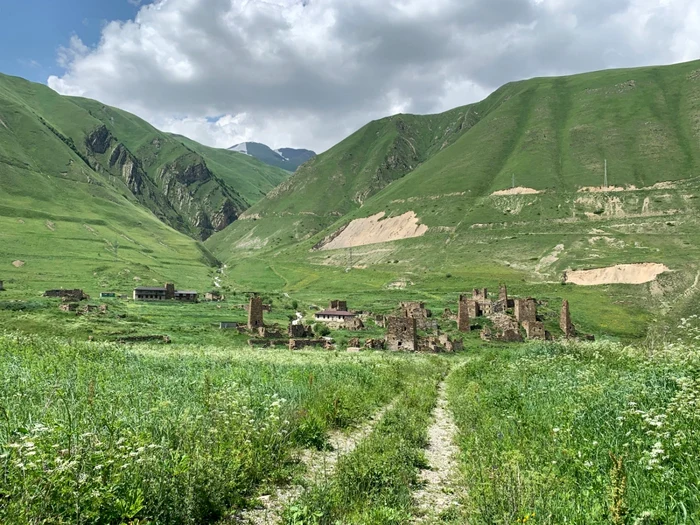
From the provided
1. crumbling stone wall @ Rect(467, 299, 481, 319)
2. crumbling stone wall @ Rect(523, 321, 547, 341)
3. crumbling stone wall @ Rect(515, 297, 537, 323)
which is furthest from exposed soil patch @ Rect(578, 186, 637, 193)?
crumbling stone wall @ Rect(523, 321, 547, 341)

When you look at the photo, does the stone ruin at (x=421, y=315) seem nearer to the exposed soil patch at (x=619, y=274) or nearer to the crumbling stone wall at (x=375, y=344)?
the crumbling stone wall at (x=375, y=344)

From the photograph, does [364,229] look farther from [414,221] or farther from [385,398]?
[385,398]

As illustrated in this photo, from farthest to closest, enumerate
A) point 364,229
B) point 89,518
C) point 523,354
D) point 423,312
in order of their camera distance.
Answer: point 364,229
point 423,312
point 523,354
point 89,518

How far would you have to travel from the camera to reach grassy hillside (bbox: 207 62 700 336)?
281 ft

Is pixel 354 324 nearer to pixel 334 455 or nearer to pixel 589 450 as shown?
pixel 334 455

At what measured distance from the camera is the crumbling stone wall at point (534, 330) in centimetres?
5891

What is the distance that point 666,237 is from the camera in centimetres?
10412

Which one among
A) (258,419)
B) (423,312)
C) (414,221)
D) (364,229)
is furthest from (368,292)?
(258,419)

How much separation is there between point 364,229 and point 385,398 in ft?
535

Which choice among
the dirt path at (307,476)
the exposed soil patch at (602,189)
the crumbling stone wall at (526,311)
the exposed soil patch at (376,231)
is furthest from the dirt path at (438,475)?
the exposed soil patch at (602,189)

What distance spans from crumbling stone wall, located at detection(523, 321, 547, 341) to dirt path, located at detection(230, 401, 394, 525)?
53.5 m

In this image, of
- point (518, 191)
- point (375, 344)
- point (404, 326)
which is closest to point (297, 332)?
point (375, 344)

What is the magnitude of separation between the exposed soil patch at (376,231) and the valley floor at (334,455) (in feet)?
467

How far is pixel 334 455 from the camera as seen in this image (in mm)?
8992
